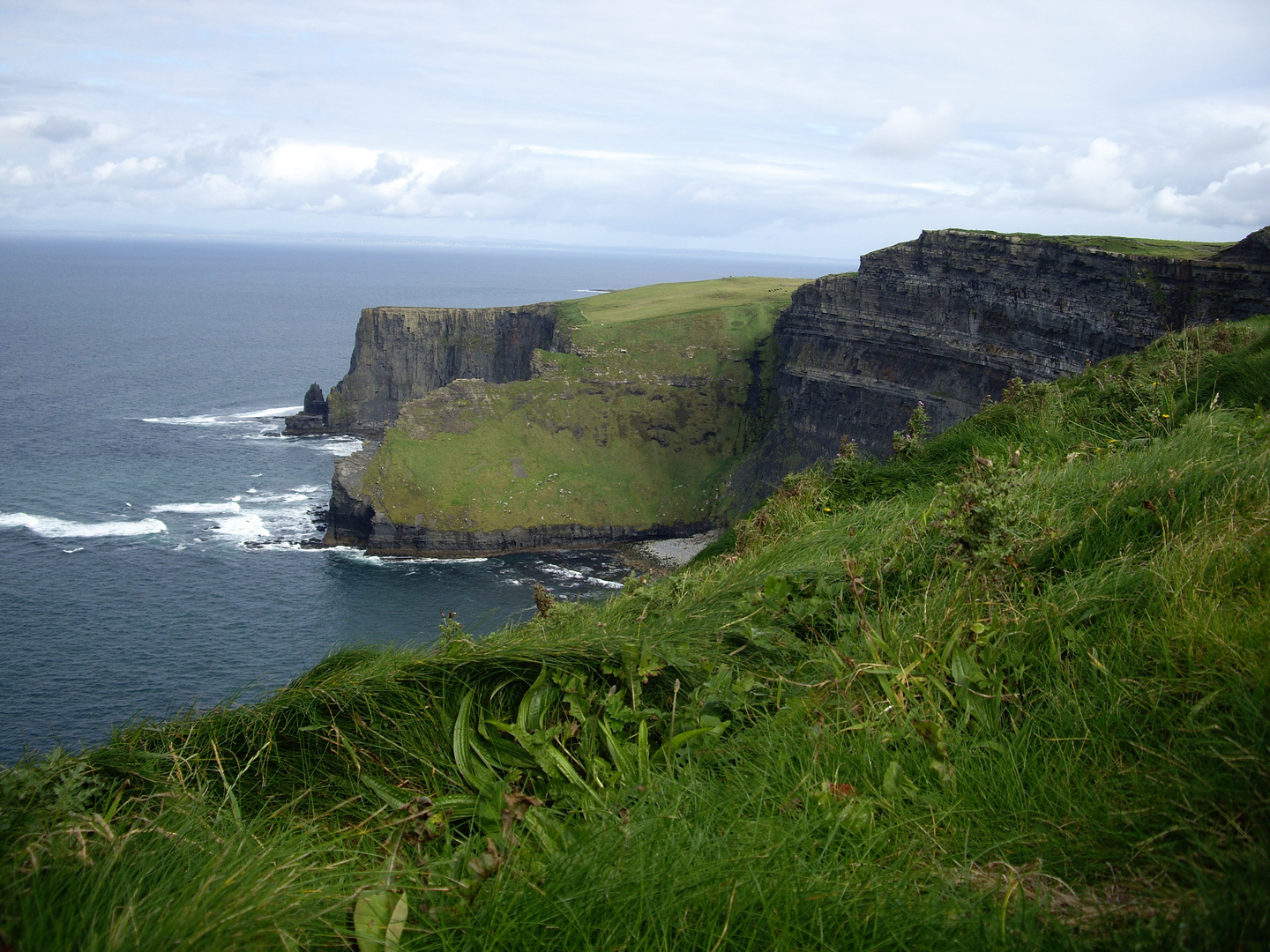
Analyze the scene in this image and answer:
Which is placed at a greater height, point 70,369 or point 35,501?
point 70,369

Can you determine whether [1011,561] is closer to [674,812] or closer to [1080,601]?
[1080,601]

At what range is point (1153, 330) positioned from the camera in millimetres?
44219

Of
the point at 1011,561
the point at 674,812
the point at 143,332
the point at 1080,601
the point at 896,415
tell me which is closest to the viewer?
the point at 674,812

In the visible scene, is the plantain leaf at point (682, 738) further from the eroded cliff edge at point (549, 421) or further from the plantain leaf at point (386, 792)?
the eroded cliff edge at point (549, 421)

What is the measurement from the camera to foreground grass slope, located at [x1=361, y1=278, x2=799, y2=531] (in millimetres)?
67688

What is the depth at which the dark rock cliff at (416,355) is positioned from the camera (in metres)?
101

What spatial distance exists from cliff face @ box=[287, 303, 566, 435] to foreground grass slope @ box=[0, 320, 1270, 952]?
96817 mm

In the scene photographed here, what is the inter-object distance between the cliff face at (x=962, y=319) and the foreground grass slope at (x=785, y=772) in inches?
1598

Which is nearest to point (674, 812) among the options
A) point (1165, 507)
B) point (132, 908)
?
point (132, 908)

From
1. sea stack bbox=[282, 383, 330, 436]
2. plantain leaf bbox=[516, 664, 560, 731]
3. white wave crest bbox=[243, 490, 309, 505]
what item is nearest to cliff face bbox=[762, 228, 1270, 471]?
white wave crest bbox=[243, 490, 309, 505]


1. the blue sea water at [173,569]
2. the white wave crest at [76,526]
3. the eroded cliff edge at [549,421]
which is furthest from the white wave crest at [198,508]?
the eroded cliff edge at [549,421]

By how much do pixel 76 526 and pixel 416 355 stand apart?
48764 millimetres

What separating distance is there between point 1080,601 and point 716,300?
96448mm

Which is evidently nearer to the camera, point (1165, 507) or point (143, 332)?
point (1165, 507)
